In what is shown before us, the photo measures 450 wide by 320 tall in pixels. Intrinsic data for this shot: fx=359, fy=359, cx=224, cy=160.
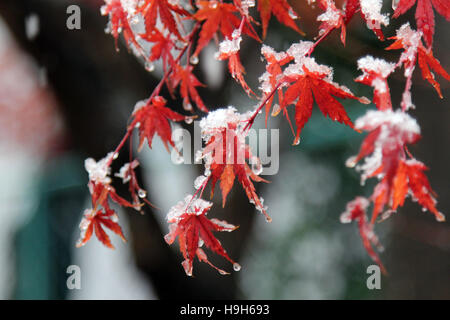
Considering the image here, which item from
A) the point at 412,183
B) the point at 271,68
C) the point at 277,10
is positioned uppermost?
the point at 277,10

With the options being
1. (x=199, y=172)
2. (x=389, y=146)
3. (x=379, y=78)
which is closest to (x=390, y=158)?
(x=389, y=146)

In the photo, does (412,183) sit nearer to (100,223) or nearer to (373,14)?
(373,14)

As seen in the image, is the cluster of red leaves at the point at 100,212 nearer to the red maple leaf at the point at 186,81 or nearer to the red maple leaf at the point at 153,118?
the red maple leaf at the point at 153,118

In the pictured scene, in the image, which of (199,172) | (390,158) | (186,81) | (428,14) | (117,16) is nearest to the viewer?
(390,158)

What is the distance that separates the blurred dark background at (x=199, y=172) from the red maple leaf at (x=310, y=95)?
3.55 feet

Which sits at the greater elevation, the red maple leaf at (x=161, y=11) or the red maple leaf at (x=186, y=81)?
the red maple leaf at (x=186, y=81)

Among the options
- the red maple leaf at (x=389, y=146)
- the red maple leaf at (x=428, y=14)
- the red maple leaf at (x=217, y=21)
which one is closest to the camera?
the red maple leaf at (x=389, y=146)

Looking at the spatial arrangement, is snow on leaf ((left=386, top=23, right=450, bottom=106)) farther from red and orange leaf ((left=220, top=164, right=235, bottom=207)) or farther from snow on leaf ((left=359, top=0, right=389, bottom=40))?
red and orange leaf ((left=220, top=164, right=235, bottom=207))

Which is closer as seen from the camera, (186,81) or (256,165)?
(256,165)

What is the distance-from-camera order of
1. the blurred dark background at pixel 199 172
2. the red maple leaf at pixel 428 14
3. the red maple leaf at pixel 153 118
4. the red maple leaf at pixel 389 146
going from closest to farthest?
1. the red maple leaf at pixel 389 146
2. the red maple leaf at pixel 428 14
3. the red maple leaf at pixel 153 118
4. the blurred dark background at pixel 199 172

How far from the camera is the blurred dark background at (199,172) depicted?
1.67 meters

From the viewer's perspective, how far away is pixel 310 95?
2.13 feet

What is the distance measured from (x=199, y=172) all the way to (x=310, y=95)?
120 cm

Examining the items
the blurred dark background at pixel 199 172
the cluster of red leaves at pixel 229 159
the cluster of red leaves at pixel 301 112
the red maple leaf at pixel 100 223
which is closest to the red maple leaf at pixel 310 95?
the cluster of red leaves at pixel 301 112
